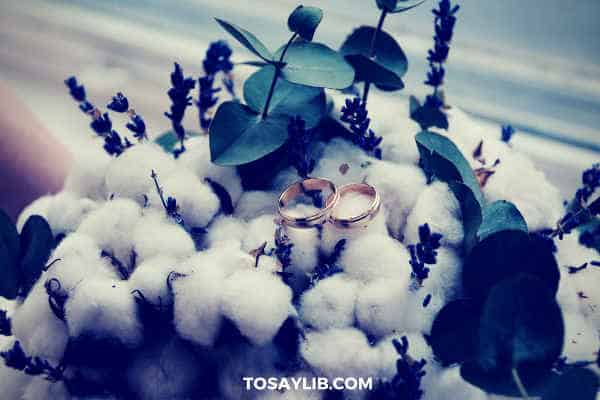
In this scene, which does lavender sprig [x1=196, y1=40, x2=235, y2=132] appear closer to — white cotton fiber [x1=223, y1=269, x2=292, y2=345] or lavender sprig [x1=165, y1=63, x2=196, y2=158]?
lavender sprig [x1=165, y1=63, x2=196, y2=158]

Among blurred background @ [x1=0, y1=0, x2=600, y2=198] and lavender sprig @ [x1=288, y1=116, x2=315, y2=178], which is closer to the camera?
lavender sprig @ [x1=288, y1=116, x2=315, y2=178]

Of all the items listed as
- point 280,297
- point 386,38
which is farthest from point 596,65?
point 280,297

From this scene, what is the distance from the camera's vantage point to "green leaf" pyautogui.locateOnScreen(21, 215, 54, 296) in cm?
48

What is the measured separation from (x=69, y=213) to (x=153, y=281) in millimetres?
161

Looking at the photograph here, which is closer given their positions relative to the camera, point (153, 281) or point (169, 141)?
point (153, 281)

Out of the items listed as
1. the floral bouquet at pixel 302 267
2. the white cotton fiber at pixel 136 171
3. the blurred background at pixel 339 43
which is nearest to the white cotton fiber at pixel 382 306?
the floral bouquet at pixel 302 267

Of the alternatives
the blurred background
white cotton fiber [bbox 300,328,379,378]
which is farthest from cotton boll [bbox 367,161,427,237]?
the blurred background

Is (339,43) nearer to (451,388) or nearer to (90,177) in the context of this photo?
(90,177)

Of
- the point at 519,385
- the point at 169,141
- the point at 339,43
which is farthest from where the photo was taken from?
the point at 339,43

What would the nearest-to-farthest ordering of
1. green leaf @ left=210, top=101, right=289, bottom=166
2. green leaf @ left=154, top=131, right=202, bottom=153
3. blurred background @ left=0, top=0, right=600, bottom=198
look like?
1. green leaf @ left=210, top=101, right=289, bottom=166
2. green leaf @ left=154, top=131, right=202, bottom=153
3. blurred background @ left=0, top=0, right=600, bottom=198

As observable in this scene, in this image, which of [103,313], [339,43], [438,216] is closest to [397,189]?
[438,216]

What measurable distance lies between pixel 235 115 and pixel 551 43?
0.67 meters

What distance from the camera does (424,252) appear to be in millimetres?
414

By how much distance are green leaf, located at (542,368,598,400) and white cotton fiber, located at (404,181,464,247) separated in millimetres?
131
